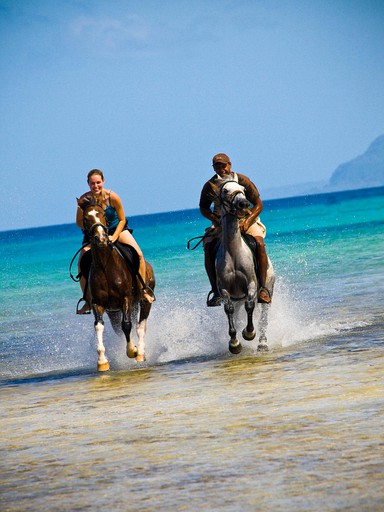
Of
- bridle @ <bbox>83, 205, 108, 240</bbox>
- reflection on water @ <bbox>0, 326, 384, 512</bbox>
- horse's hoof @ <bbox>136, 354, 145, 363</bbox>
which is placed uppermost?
bridle @ <bbox>83, 205, 108, 240</bbox>

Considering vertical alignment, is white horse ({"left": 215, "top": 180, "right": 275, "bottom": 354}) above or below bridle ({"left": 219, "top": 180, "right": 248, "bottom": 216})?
below

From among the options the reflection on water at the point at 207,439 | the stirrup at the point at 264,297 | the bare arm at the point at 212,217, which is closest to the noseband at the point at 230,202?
the bare arm at the point at 212,217

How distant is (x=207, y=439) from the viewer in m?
7.60

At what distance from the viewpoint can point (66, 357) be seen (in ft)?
47.9

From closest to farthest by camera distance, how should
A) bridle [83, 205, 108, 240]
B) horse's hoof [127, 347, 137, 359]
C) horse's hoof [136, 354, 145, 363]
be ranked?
bridle [83, 205, 108, 240] → horse's hoof [127, 347, 137, 359] → horse's hoof [136, 354, 145, 363]

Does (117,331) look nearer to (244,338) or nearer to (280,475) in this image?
(244,338)

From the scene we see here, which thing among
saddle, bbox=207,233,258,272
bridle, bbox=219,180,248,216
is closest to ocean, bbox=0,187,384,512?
saddle, bbox=207,233,258,272

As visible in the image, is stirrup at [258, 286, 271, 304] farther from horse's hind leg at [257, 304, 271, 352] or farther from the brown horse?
the brown horse

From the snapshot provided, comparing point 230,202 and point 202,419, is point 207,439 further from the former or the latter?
point 230,202

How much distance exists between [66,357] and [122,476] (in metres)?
7.95

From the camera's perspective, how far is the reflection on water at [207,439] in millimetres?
6184

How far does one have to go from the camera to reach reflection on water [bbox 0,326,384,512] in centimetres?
618

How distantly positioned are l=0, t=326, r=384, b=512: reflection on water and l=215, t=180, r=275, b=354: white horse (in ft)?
2.93

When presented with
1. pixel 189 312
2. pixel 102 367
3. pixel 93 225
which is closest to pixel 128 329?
pixel 102 367
